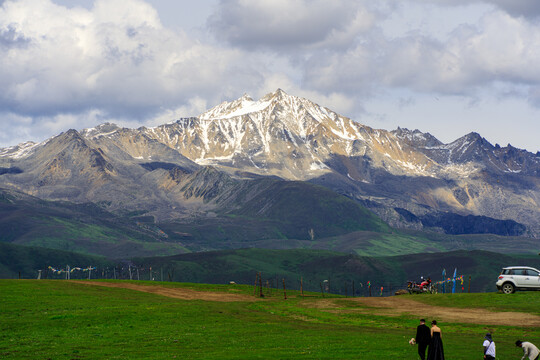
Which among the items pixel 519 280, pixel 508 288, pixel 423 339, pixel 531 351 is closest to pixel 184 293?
pixel 508 288

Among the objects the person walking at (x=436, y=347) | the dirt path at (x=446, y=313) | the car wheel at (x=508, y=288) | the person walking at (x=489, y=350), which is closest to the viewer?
the person walking at (x=489, y=350)

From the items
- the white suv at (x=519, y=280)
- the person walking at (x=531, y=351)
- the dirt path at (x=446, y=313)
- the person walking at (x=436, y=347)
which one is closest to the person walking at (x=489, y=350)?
the person walking at (x=531, y=351)

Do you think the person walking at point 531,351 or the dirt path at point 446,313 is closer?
the person walking at point 531,351

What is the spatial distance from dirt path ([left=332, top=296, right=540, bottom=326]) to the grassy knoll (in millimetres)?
2381

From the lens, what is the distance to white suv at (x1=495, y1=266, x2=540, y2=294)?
97812 mm

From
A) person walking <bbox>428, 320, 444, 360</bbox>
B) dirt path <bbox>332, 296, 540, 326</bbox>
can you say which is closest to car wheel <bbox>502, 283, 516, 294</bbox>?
dirt path <bbox>332, 296, 540, 326</bbox>

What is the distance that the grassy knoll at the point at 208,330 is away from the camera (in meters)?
53.7

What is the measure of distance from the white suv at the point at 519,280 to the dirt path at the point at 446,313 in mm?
11147

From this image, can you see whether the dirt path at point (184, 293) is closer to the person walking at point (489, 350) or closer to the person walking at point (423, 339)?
the person walking at point (423, 339)

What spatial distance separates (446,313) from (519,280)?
16.9m

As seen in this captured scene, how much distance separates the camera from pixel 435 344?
4806 centimetres

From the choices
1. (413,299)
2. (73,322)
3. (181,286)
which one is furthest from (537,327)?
(181,286)

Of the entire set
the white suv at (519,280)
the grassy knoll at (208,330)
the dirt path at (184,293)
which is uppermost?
the white suv at (519,280)

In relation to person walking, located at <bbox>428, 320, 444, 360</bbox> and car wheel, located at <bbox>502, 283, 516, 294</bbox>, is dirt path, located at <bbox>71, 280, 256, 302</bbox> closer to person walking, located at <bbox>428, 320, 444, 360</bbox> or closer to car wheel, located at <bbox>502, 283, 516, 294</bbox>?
car wheel, located at <bbox>502, 283, 516, 294</bbox>
